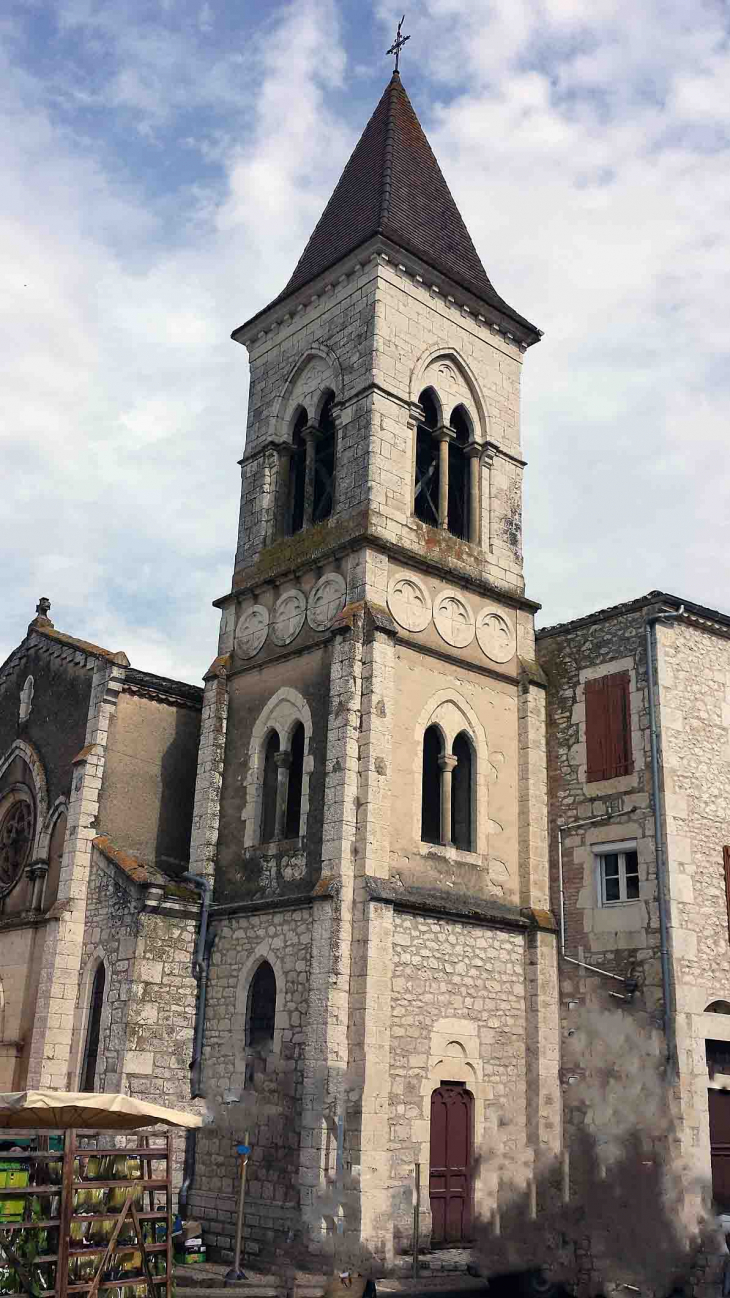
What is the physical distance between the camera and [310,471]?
19969 mm

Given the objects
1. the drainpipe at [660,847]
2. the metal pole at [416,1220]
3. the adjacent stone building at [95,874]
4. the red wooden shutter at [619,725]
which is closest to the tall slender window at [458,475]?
the red wooden shutter at [619,725]

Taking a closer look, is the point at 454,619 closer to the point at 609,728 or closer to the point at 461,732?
the point at 461,732

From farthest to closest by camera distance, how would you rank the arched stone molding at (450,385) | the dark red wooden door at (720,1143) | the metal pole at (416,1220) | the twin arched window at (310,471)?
the twin arched window at (310,471)
the arched stone molding at (450,385)
the dark red wooden door at (720,1143)
the metal pole at (416,1220)

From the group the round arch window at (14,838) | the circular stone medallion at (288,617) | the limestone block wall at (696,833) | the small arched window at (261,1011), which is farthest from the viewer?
the round arch window at (14,838)

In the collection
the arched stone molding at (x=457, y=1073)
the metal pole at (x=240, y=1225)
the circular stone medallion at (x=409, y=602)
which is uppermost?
the circular stone medallion at (x=409, y=602)

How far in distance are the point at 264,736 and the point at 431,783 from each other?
8.82ft

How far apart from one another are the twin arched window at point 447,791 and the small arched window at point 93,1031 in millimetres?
5442

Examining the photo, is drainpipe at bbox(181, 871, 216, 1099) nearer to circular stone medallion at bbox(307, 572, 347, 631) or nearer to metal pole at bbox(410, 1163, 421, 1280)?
metal pole at bbox(410, 1163, 421, 1280)

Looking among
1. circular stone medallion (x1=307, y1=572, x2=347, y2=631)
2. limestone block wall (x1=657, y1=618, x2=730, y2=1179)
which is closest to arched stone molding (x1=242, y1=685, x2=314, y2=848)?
circular stone medallion (x1=307, y1=572, x2=347, y2=631)

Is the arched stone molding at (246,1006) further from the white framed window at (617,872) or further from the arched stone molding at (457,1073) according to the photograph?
the white framed window at (617,872)

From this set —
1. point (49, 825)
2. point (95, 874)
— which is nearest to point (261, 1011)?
point (95, 874)

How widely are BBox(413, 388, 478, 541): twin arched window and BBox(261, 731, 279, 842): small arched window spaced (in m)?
4.47

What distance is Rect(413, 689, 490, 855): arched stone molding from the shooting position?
56.7 feet

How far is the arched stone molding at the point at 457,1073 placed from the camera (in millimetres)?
15484
